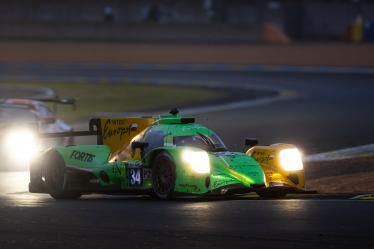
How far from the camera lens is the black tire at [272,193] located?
14578 mm

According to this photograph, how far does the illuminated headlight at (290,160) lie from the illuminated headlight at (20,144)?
10028mm

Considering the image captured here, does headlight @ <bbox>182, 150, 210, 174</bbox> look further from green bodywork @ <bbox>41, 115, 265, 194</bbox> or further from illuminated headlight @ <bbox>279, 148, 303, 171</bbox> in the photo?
illuminated headlight @ <bbox>279, 148, 303, 171</bbox>

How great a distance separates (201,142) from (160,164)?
0.83m

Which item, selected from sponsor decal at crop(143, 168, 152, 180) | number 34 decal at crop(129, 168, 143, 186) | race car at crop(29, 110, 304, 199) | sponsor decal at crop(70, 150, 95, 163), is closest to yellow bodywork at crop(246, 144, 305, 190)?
race car at crop(29, 110, 304, 199)

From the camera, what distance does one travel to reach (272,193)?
590 inches

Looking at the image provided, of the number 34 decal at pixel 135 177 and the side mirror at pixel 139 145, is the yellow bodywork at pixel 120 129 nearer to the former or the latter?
the side mirror at pixel 139 145

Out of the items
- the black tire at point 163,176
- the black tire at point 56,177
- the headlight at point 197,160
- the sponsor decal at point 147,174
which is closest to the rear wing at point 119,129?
the black tire at point 56,177

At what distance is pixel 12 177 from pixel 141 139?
5.65 metres

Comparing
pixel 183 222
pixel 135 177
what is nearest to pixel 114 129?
pixel 135 177

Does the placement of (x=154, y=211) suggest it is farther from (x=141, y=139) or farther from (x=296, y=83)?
(x=296, y=83)

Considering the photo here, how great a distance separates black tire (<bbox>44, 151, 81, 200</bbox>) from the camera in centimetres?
1584

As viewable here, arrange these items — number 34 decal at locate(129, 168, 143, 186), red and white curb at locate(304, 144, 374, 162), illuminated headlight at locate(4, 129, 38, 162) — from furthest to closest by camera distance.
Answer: illuminated headlight at locate(4, 129, 38, 162)
red and white curb at locate(304, 144, 374, 162)
number 34 decal at locate(129, 168, 143, 186)

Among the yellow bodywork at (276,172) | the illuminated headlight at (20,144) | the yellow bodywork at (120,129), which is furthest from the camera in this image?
the illuminated headlight at (20,144)

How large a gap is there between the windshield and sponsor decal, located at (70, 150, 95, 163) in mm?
1485
